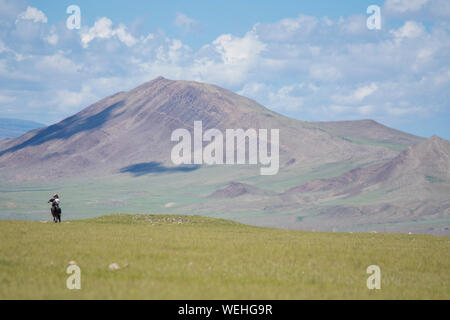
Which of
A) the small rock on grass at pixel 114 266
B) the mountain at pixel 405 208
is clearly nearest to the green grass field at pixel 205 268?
the small rock on grass at pixel 114 266

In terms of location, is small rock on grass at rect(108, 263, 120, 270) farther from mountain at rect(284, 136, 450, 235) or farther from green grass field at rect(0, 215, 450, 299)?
mountain at rect(284, 136, 450, 235)

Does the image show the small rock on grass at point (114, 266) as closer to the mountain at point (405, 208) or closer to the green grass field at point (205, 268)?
the green grass field at point (205, 268)

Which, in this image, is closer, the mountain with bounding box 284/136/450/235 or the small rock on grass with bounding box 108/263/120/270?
the small rock on grass with bounding box 108/263/120/270

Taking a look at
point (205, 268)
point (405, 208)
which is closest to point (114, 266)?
point (205, 268)

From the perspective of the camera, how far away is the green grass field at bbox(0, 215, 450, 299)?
54.1 feet

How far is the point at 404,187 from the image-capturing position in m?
194

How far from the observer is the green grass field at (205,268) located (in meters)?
16.5

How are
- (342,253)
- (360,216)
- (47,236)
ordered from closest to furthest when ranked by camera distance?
(342,253) → (47,236) → (360,216)

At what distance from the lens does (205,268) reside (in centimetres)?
2069

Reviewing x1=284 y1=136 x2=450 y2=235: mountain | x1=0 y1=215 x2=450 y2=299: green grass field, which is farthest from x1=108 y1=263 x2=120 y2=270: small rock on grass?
x1=284 y1=136 x2=450 y2=235: mountain
